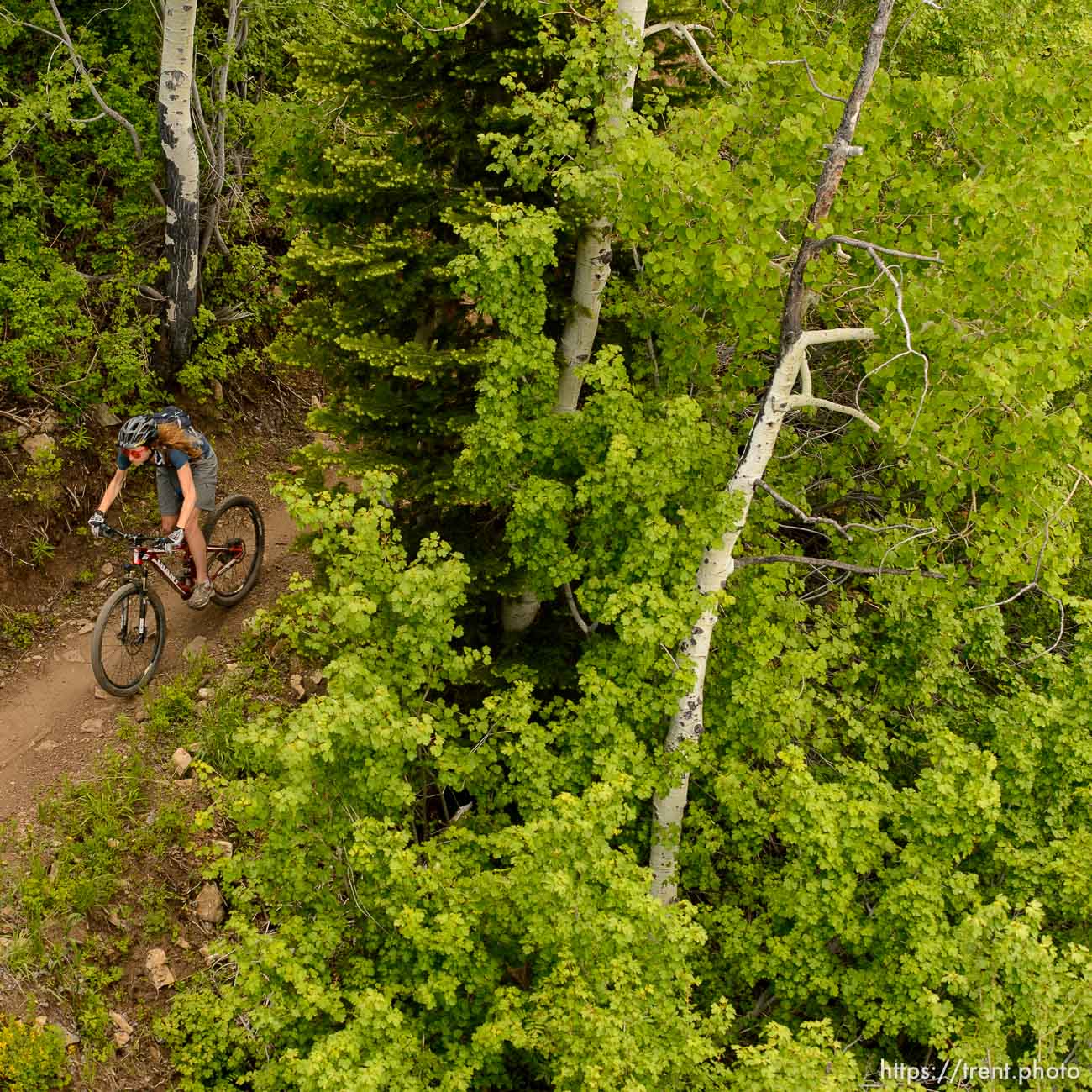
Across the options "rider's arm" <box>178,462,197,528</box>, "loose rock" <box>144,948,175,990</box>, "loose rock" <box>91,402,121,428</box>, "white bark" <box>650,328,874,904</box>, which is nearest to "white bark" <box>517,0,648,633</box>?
"white bark" <box>650,328,874,904</box>

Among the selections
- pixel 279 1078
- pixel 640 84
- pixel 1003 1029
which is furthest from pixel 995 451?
pixel 279 1078

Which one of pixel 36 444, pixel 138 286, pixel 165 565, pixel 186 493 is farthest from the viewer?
pixel 138 286

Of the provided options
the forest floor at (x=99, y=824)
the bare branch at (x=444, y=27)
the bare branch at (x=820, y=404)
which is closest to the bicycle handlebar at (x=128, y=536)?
the forest floor at (x=99, y=824)

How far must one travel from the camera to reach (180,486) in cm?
1002

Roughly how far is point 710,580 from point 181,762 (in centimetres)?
571

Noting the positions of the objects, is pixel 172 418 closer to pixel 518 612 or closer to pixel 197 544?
pixel 197 544

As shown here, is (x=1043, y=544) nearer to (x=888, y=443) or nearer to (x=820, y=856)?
(x=888, y=443)

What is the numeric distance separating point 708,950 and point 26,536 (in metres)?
9.17

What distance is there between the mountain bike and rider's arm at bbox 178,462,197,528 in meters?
0.33

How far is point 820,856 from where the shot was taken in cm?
769

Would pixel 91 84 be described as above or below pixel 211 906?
above

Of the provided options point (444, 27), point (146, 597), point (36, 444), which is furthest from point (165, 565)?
point (444, 27)

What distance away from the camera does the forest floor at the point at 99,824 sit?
7348mm

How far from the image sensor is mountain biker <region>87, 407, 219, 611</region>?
9133 millimetres
